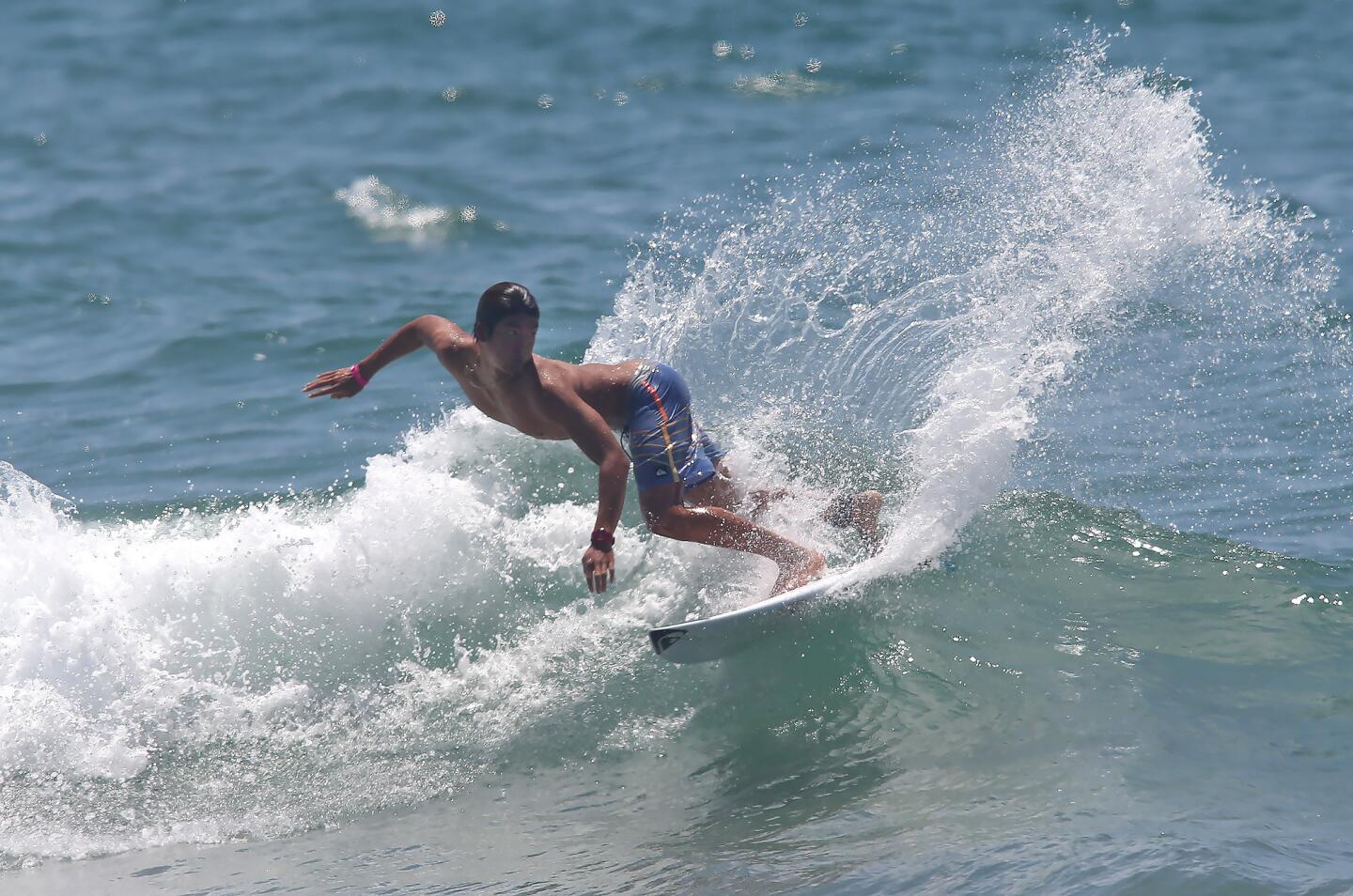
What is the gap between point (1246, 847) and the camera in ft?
16.9

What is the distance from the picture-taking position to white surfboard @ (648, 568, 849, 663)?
252 inches

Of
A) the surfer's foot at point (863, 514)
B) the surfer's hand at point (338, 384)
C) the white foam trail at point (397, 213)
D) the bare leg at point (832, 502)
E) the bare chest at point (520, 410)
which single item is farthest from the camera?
the white foam trail at point (397, 213)

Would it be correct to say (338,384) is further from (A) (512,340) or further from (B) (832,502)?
(B) (832,502)

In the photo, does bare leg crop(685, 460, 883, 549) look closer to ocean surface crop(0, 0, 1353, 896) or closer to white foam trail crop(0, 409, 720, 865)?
ocean surface crop(0, 0, 1353, 896)

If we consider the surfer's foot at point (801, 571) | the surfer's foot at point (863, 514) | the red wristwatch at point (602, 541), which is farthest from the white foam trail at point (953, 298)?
the red wristwatch at point (602, 541)

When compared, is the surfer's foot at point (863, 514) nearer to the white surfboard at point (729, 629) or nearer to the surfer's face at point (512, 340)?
the white surfboard at point (729, 629)

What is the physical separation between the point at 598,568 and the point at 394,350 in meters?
1.79

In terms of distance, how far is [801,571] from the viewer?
688 centimetres

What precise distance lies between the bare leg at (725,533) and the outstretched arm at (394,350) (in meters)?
1.21

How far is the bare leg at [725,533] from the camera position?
268 inches

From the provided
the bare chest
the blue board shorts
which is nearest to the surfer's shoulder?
the bare chest

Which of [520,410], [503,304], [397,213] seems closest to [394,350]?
[520,410]

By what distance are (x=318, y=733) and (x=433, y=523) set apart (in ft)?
4.89

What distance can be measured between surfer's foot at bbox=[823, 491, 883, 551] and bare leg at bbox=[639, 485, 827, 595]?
475 millimetres
